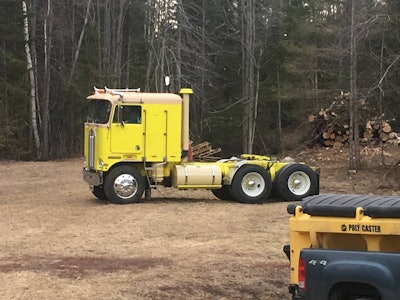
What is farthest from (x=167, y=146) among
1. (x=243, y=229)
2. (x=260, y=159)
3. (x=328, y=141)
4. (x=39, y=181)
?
(x=328, y=141)

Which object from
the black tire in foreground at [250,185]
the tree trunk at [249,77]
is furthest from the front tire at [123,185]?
the tree trunk at [249,77]

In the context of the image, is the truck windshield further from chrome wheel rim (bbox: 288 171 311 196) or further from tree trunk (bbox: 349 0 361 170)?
tree trunk (bbox: 349 0 361 170)

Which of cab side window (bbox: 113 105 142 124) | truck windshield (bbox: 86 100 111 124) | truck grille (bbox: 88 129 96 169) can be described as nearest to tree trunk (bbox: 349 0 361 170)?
cab side window (bbox: 113 105 142 124)

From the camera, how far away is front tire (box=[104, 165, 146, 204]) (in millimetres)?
15766

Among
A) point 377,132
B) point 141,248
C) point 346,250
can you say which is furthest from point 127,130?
point 377,132

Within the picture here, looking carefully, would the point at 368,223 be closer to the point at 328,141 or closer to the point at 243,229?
the point at 243,229

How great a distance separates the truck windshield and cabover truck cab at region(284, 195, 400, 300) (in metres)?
10.6

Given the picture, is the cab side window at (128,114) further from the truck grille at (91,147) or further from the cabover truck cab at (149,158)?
the truck grille at (91,147)

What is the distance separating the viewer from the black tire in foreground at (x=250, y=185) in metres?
16.3

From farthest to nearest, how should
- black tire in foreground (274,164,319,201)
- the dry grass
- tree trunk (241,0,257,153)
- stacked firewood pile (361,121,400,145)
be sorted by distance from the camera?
tree trunk (241,0,257,153) < stacked firewood pile (361,121,400,145) < black tire in foreground (274,164,319,201) < the dry grass

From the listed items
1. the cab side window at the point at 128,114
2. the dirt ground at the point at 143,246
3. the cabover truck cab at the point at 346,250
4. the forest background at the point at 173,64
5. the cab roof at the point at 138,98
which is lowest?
the dirt ground at the point at 143,246

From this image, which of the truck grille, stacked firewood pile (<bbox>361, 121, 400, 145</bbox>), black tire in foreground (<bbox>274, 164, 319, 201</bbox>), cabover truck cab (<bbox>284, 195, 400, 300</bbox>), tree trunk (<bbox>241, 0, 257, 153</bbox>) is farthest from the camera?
tree trunk (<bbox>241, 0, 257, 153</bbox>)

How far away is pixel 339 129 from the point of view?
95.8ft

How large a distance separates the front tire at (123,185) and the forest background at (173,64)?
14.5 m
